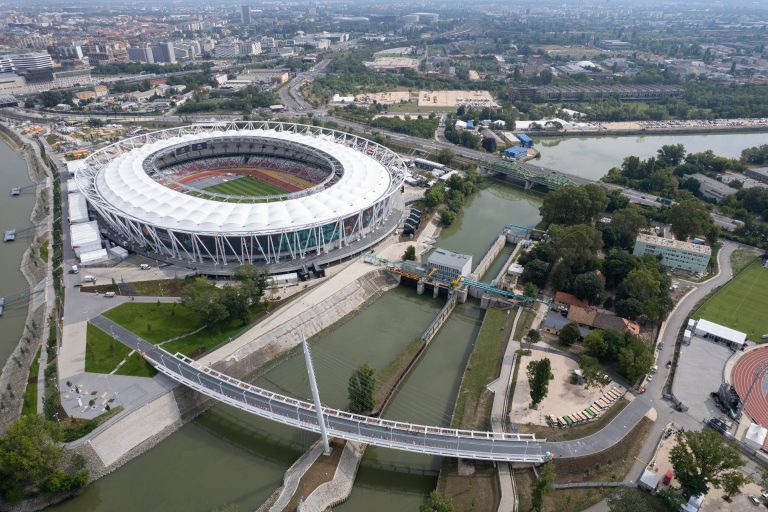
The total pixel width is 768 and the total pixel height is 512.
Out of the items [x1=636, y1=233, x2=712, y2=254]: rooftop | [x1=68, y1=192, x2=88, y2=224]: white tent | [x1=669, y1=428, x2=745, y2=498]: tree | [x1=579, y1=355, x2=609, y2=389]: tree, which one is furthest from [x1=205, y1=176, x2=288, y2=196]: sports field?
[x1=669, y1=428, x2=745, y2=498]: tree

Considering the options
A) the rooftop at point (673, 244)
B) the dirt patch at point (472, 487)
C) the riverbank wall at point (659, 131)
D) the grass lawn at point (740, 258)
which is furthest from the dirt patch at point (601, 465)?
the riverbank wall at point (659, 131)

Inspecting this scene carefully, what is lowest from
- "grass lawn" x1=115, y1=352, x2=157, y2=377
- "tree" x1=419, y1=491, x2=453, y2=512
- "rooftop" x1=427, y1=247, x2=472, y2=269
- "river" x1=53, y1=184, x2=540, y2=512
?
"river" x1=53, y1=184, x2=540, y2=512

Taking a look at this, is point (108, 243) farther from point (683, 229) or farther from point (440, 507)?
point (683, 229)

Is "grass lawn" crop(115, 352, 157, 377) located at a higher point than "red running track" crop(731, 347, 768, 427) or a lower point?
higher

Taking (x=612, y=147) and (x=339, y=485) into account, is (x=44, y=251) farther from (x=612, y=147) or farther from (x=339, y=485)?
(x=612, y=147)

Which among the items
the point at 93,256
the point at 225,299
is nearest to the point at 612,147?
the point at 225,299

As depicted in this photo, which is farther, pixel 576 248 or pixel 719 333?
pixel 576 248

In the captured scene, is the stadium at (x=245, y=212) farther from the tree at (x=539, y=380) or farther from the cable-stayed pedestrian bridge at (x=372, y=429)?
the tree at (x=539, y=380)

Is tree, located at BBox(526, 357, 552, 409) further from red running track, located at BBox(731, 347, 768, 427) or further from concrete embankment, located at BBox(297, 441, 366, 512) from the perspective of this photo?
red running track, located at BBox(731, 347, 768, 427)
